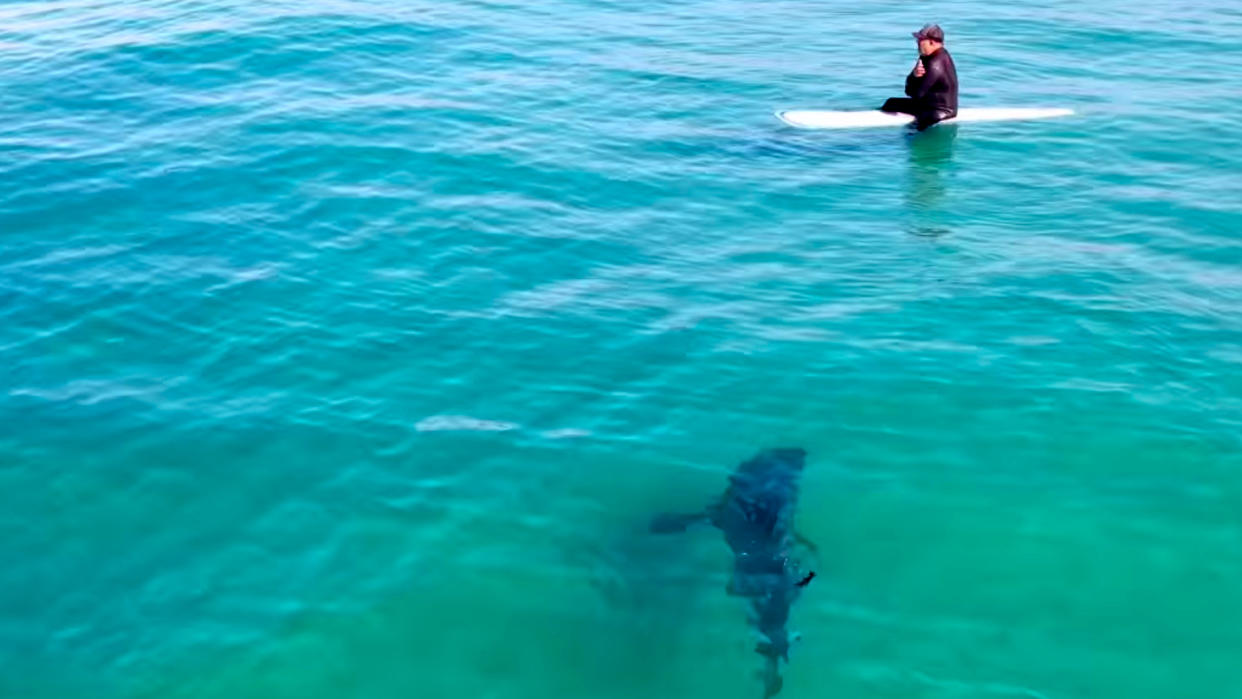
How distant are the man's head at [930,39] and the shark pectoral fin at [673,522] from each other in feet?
37.2

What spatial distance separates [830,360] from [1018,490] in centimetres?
284

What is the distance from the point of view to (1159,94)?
75.1 feet

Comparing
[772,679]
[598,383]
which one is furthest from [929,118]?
[772,679]

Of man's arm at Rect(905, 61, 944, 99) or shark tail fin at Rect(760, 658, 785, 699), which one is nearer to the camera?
shark tail fin at Rect(760, 658, 785, 699)

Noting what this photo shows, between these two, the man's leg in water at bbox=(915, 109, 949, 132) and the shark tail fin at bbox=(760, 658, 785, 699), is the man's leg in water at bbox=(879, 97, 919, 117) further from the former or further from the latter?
the shark tail fin at bbox=(760, 658, 785, 699)

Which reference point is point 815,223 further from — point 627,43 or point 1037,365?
point 627,43

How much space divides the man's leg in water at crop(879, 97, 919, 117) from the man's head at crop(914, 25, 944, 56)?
0.93 m

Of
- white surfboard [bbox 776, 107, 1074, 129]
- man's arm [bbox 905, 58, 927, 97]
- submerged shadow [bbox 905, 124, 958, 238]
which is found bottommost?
submerged shadow [bbox 905, 124, 958, 238]

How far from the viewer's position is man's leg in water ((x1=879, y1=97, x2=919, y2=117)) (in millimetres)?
20875

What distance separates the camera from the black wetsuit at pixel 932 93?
20188 millimetres

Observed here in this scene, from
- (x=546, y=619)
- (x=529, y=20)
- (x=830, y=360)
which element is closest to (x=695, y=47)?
(x=529, y=20)

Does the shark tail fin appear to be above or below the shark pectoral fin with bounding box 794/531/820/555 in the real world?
below

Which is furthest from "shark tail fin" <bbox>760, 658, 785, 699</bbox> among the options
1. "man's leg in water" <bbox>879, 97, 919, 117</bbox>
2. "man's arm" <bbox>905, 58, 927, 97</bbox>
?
"man's leg in water" <bbox>879, 97, 919, 117</bbox>

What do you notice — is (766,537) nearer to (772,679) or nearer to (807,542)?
(807,542)
